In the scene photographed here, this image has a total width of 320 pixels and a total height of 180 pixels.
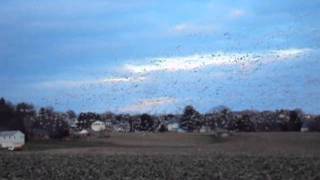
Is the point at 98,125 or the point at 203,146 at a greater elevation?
the point at 98,125

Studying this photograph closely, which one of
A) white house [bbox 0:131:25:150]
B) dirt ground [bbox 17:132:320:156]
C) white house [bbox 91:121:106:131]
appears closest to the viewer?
dirt ground [bbox 17:132:320:156]

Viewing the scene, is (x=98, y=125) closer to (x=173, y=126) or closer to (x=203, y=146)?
(x=173, y=126)

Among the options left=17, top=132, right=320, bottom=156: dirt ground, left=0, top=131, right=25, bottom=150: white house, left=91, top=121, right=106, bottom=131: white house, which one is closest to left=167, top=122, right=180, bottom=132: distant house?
left=91, top=121, right=106, bottom=131: white house

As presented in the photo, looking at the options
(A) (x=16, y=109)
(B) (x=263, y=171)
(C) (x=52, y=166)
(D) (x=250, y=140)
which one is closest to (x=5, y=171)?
(C) (x=52, y=166)

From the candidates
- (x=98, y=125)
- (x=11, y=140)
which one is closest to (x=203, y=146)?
(x=11, y=140)

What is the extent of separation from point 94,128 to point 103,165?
428ft

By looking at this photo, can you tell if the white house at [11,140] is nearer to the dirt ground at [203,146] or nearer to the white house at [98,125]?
the dirt ground at [203,146]

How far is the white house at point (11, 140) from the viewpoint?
350 ft

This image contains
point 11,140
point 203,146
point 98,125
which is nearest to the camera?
point 203,146

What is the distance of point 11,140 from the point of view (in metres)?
109

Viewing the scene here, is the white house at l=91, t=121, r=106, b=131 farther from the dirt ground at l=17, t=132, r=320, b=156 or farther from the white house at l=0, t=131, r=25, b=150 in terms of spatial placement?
the white house at l=0, t=131, r=25, b=150

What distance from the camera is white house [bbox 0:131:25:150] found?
106562 millimetres

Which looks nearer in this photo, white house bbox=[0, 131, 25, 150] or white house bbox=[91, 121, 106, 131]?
white house bbox=[0, 131, 25, 150]

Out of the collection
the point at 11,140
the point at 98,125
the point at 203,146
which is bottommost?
the point at 203,146
